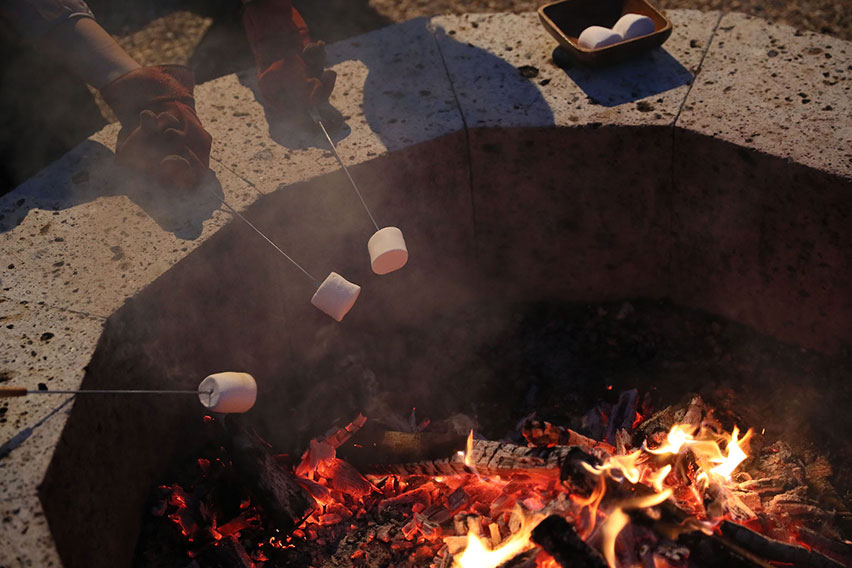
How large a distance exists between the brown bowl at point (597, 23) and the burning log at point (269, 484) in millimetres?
2473

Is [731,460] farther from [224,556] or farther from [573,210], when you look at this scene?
[224,556]

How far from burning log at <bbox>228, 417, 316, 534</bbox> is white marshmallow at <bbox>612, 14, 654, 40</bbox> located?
8.82ft

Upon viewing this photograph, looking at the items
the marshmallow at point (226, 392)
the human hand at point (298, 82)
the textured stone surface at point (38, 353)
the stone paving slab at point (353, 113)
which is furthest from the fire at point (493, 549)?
the human hand at point (298, 82)

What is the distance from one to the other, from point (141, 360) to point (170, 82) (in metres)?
1.42

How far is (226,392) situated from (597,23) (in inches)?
112

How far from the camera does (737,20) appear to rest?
4012 mm

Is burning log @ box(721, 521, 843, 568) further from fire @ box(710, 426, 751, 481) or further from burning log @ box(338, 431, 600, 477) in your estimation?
burning log @ box(338, 431, 600, 477)

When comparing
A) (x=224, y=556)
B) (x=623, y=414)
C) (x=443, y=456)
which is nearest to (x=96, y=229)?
(x=224, y=556)

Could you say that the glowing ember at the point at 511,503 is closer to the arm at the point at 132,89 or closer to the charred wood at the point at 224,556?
the charred wood at the point at 224,556

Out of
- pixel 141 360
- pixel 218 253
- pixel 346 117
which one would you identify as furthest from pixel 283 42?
pixel 141 360

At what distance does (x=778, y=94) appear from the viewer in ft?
11.4

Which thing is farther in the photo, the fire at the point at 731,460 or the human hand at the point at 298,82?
the human hand at the point at 298,82

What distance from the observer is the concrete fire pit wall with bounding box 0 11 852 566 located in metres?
2.95

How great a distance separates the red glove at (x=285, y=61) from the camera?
3598mm
